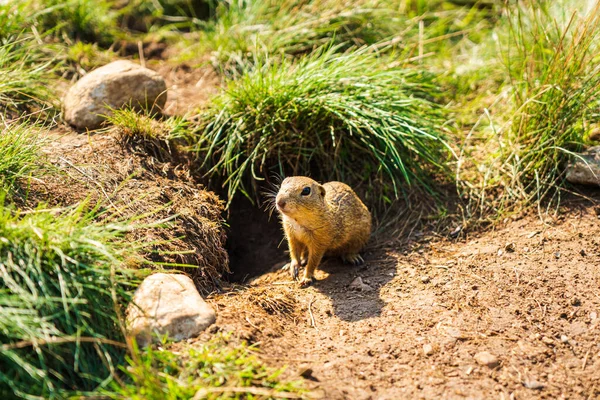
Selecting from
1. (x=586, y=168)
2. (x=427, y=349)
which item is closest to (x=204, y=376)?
(x=427, y=349)

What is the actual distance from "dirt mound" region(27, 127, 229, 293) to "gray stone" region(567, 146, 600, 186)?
2.82 metres

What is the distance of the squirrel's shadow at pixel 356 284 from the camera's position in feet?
13.2

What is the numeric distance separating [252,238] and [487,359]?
2.65 m

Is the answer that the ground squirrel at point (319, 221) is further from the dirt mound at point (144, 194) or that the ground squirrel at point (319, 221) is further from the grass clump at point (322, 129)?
the dirt mound at point (144, 194)

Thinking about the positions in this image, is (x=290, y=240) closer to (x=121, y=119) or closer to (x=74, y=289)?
(x=121, y=119)

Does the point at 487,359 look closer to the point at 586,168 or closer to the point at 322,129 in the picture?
the point at 586,168

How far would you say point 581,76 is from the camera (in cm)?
488

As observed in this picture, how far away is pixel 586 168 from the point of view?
185 inches

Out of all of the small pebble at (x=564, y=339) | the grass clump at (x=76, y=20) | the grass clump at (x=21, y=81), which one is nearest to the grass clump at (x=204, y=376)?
the small pebble at (x=564, y=339)

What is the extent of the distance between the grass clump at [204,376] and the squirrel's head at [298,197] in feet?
4.12

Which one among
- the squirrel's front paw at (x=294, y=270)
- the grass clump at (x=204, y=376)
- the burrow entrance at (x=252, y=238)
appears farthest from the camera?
the burrow entrance at (x=252, y=238)

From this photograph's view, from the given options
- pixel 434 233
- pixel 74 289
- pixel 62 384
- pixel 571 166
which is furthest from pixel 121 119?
pixel 571 166

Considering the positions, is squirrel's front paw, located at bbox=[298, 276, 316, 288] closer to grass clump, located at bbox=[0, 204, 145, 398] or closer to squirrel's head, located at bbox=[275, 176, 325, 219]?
squirrel's head, located at bbox=[275, 176, 325, 219]

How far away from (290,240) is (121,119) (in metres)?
1.61
